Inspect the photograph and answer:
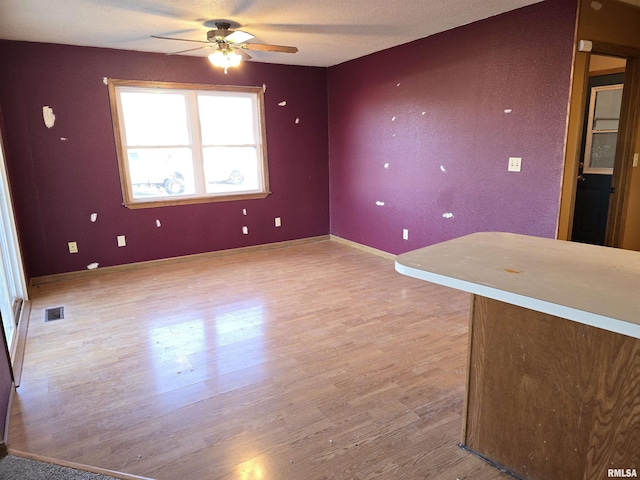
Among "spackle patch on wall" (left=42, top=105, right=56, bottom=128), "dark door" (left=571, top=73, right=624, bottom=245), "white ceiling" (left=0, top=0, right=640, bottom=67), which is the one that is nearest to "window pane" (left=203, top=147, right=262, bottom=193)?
"white ceiling" (left=0, top=0, right=640, bottom=67)

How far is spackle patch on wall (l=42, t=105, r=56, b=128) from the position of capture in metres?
4.13

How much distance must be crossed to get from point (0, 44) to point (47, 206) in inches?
61.7

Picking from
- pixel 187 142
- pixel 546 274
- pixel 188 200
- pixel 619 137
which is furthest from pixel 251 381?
pixel 619 137

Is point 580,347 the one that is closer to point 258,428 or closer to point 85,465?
point 258,428

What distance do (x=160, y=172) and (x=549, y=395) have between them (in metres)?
4.53

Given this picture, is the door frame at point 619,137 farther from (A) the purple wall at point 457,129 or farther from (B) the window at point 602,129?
(B) the window at point 602,129

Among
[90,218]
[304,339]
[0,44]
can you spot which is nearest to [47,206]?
[90,218]

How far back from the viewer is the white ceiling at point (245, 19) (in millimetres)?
3002

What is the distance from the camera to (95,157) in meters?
4.42

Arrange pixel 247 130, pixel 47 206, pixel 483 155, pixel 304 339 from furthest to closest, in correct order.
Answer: pixel 247 130, pixel 47 206, pixel 483 155, pixel 304 339

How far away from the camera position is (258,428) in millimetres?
2037
